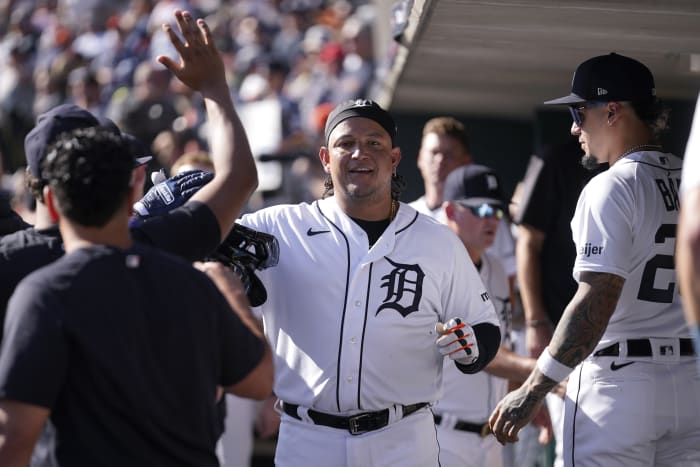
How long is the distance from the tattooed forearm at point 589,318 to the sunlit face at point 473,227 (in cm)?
199

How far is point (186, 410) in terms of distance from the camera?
2.83 m

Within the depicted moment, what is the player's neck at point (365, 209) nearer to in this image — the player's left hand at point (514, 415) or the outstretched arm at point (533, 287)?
the player's left hand at point (514, 415)

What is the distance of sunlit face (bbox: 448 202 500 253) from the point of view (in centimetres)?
592

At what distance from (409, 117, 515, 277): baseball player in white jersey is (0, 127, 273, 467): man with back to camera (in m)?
3.92

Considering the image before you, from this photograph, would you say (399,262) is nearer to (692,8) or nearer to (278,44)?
(692,8)

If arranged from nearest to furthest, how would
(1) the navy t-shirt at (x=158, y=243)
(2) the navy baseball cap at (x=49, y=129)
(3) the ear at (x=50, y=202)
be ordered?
(3) the ear at (x=50, y=202), (1) the navy t-shirt at (x=158, y=243), (2) the navy baseball cap at (x=49, y=129)

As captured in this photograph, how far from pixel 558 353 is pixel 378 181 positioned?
3.55 ft

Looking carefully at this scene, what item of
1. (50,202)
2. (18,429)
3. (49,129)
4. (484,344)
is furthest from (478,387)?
(18,429)

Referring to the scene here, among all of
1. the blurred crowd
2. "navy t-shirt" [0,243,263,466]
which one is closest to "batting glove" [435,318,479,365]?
"navy t-shirt" [0,243,263,466]

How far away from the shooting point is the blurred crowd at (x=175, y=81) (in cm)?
1149

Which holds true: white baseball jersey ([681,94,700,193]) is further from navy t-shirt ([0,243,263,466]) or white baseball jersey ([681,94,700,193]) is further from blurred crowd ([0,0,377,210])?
blurred crowd ([0,0,377,210])

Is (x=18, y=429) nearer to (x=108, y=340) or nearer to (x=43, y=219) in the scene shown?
(x=108, y=340)

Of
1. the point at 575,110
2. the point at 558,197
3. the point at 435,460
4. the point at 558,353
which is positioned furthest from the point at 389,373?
the point at 558,197

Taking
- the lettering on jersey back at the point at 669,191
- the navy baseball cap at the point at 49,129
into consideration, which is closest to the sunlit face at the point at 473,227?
the lettering on jersey back at the point at 669,191
